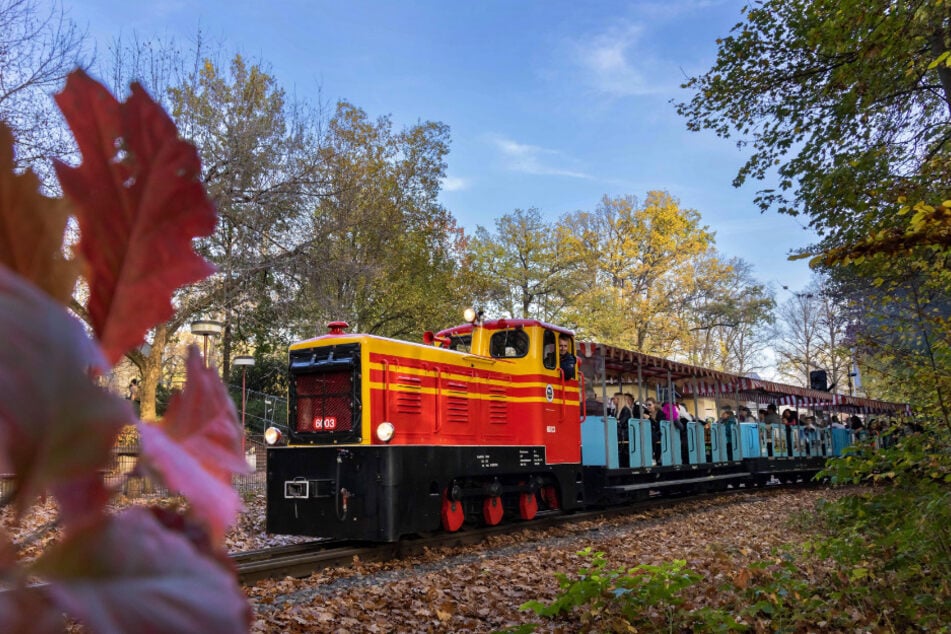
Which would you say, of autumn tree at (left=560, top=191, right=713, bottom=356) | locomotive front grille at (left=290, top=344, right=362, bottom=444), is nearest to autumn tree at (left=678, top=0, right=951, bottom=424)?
locomotive front grille at (left=290, top=344, right=362, bottom=444)

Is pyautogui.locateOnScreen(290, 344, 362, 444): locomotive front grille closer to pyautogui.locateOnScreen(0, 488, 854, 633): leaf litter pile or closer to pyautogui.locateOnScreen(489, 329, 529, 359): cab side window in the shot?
pyautogui.locateOnScreen(0, 488, 854, 633): leaf litter pile

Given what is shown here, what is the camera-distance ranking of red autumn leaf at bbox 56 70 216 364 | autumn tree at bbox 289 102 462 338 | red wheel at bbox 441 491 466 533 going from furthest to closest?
autumn tree at bbox 289 102 462 338, red wheel at bbox 441 491 466 533, red autumn leaf at bbox 56 70 216 364

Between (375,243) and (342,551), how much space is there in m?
16.0

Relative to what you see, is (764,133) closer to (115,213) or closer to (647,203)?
(115,213)

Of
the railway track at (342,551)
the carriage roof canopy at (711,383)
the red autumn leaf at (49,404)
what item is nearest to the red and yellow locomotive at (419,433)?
the railway track at (342,551)

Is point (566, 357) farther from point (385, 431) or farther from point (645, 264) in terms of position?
point (645, 264)

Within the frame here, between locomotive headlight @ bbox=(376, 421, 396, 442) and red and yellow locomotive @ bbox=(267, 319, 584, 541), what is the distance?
0.01m

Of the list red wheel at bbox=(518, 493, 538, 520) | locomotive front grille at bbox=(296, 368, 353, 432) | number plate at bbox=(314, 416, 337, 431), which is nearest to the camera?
locomotive front grille at bbox=(296, 368, 353, 432)

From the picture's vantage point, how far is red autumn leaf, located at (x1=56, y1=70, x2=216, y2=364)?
47 centimetres

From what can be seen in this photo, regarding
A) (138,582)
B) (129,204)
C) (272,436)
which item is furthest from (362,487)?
(138,582)

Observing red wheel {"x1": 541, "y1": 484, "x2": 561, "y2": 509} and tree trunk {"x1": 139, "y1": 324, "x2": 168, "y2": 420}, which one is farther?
red wheel {"x1": 541, "y1": 484, "x2": 561, "y2": 509}

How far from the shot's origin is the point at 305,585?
6.50 m

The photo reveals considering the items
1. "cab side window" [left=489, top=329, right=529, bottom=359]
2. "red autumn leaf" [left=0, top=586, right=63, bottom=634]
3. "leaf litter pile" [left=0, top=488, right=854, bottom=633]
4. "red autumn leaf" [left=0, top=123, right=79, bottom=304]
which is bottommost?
"leaf litter pile" [left=0, top=488, right=854, bottom=633]

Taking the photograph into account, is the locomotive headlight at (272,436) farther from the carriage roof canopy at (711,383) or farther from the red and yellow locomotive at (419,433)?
the carriage roof canopy at (711,383)
